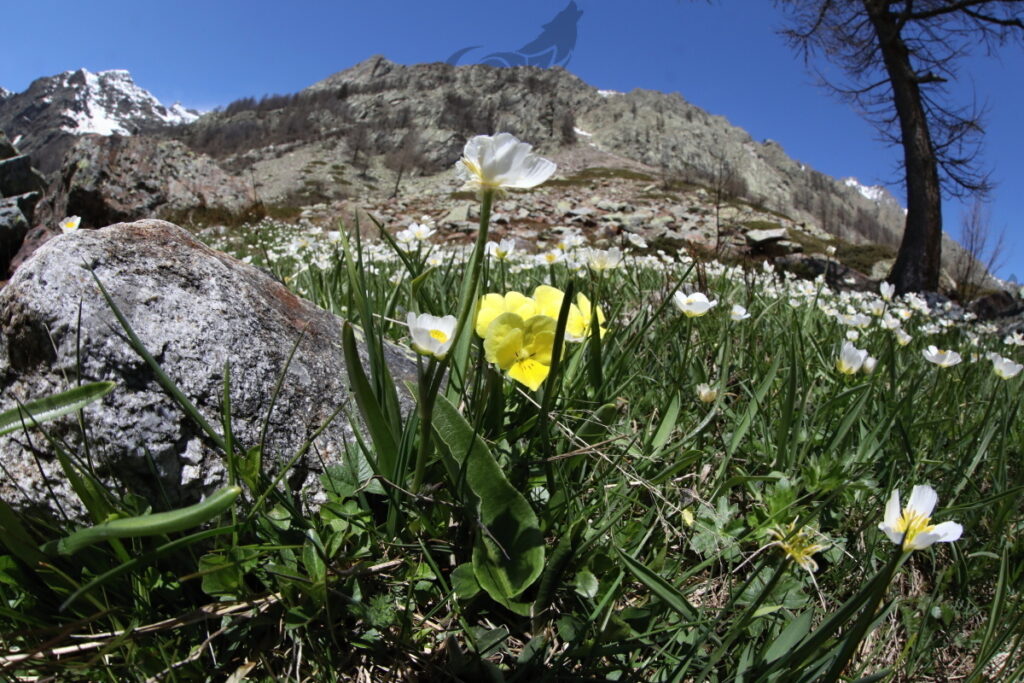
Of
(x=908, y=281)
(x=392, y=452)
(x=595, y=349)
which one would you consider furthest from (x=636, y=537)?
(x=908, y=281)

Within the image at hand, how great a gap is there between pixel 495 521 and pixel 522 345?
33 cm

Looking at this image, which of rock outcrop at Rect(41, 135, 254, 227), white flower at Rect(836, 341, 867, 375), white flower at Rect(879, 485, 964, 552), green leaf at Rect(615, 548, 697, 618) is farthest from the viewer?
rock outcrop at Rect(41, 135, 254, 227)

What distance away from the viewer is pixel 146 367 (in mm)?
1050

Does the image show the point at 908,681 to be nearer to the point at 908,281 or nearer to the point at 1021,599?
the point at 1021,599

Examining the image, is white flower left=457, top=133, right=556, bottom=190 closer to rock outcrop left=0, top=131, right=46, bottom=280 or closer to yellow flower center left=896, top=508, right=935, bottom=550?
yellow flower center left=896, top=508, right=935, bottom=550

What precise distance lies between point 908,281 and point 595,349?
11973mm

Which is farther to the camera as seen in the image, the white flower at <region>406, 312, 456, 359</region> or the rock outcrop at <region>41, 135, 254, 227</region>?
the rock outcrop at <region>41, 135, 254, 227</region>

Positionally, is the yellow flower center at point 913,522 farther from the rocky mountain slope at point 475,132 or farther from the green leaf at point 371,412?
the rocky mountain slope at point 475,132

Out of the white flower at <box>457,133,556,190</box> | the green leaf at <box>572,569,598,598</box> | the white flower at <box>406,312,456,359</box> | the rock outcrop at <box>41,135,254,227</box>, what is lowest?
the green leaf at <box>572,569,598,598</box>

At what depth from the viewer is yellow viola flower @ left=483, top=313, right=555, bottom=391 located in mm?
981

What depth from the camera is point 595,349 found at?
129 centimetres

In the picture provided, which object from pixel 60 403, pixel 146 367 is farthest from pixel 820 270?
pixel 60 403

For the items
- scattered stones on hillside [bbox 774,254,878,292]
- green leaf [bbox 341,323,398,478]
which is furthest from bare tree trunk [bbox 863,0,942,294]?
green leaf [bbox 341,323,398,478]

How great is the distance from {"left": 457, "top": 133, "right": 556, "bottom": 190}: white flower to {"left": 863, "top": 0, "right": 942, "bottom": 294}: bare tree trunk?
39.8 feet
